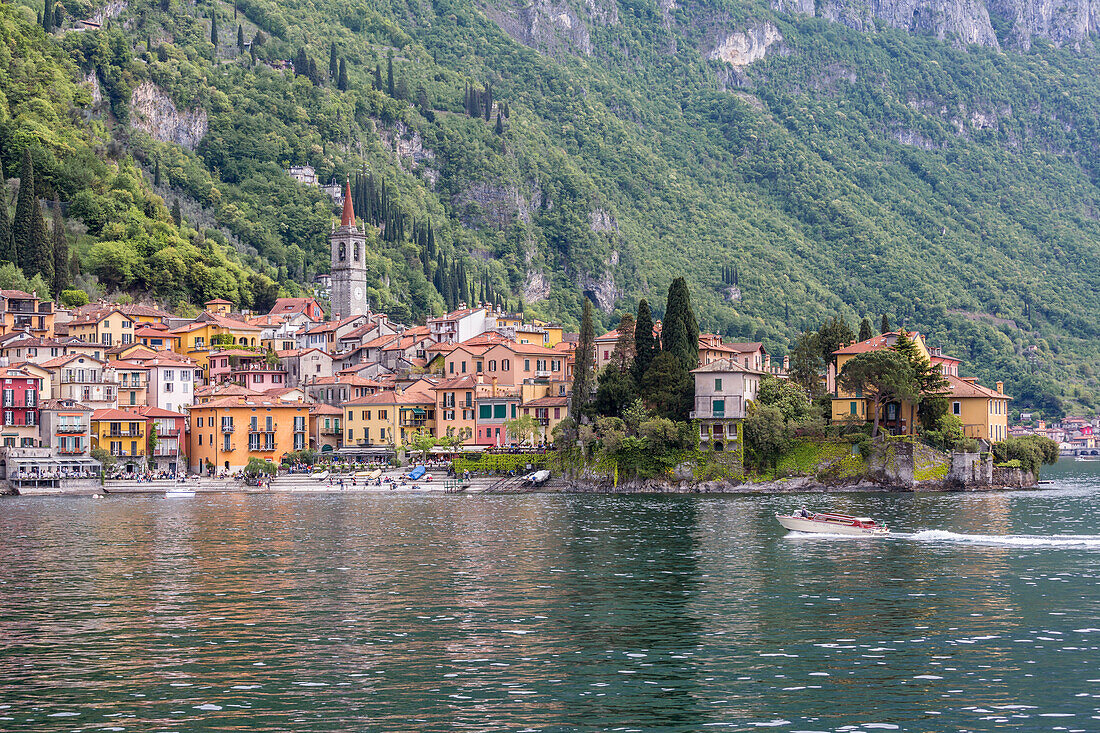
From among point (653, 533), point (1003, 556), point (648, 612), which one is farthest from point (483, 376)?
point (648, 612)

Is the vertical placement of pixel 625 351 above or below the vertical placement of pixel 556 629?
above

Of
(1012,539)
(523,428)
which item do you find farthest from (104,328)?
(1012,539)

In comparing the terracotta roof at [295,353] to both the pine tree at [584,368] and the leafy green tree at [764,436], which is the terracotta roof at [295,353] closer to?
the pine tree at [584,368]

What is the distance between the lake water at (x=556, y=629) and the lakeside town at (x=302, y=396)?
112 ft

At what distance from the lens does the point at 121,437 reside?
124m

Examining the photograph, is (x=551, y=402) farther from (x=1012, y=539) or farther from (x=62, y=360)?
(x=1012, y=539)

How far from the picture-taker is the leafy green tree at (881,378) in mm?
95875

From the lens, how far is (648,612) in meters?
40.1

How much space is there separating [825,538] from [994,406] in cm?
4604

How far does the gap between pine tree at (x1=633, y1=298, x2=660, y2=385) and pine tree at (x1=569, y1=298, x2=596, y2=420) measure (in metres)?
4.74

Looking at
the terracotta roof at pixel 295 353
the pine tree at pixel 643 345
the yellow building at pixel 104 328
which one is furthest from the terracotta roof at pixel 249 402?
the pine tree at pixel 643 345

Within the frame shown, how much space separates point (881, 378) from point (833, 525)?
34636 mm

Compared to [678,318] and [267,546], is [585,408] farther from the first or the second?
[267,546]

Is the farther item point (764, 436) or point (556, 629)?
point (764, 436)
